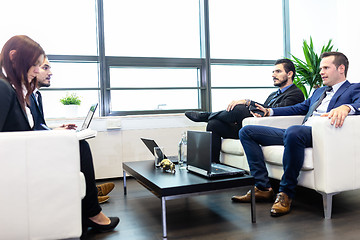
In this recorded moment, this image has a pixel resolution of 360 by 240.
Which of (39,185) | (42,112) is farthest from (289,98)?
(39,185)

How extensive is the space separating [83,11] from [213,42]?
68.8 inches

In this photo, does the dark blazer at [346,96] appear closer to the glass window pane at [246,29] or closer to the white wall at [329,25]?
the white wall at [329,25]

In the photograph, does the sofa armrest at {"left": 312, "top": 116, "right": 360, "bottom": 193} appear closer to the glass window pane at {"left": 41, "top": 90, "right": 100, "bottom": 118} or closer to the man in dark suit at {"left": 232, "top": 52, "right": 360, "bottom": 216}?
the man in dark suit at {"left": 232, "top": 52, "right": 360, "bottom": 216}

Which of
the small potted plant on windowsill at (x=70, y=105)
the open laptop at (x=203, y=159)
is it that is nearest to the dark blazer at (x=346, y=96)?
the open laptop at (x=203, y=159)

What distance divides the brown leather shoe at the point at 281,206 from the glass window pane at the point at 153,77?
2.41m

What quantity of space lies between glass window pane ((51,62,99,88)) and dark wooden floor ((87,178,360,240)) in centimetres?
172

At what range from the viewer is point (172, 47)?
4371 millimetres

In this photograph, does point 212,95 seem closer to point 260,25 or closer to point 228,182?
point 260,25

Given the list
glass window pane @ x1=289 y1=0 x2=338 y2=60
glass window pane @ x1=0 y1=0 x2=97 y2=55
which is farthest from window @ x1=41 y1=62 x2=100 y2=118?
glass window pane @ x1=289 y1=0 x2=338 y2=60

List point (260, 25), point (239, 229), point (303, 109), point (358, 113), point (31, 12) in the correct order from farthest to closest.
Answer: point (260, 25), point (31, 12), point (303, 109), point (358, 113), point (239, 229)

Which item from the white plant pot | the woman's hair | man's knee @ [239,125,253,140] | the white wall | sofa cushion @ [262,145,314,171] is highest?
the white wall

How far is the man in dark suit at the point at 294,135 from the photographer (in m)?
2.28

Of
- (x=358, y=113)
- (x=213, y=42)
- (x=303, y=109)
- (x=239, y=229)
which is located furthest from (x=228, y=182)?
(x=213, y=42)

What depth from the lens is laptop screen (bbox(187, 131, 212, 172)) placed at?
7.00 feet
